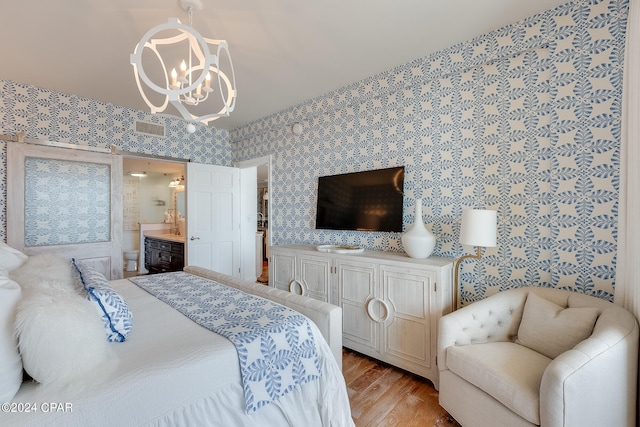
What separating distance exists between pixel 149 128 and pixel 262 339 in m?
3.88

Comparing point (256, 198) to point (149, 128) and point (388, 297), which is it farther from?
point (388, 297)

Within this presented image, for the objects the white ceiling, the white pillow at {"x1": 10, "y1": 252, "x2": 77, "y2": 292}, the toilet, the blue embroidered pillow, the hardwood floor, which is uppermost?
the white ceiling

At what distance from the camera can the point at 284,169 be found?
4.04m

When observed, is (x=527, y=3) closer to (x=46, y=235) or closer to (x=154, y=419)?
(x=154, y=419)

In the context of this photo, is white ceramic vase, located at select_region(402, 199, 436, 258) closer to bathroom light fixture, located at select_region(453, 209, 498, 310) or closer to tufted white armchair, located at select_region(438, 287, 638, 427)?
bathroom light fixture, located at select_region(453, 209, 498, 310)

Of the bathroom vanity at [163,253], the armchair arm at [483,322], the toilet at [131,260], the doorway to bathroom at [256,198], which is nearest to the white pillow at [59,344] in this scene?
the armchair arm at [483,322]

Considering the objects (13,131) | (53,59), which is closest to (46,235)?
(13,131)

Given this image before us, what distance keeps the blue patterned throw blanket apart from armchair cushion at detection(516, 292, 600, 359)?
1.34 metres

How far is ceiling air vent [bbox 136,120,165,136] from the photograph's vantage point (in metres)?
3.99

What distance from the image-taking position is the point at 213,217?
4480mm

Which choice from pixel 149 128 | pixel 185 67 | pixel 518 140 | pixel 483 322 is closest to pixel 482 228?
pixel 483 322

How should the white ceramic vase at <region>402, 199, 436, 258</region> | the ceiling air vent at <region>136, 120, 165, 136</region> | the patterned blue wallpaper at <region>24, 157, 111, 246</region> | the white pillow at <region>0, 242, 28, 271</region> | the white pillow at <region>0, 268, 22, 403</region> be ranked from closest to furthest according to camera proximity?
the white pillow at <region>0, 268, 22, 403</region>
the white pillow at <region>0, 242, 28, 271</region>
the white ceramic vase at <region>402, 199, 436, 258</region>
the patterned blue wallpaper at <region>24, 157, 111, 246</region>
the ceiling air vent at <region>136, 120, 165, 136</region>

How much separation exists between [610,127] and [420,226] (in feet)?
4.43

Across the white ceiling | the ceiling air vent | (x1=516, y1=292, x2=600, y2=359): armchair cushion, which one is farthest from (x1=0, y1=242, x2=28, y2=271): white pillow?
(x1=516, y1=292, x2=600, y2=359): armchair cushion
